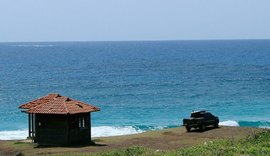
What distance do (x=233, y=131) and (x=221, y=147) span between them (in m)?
13.1

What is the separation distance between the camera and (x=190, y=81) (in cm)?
10531

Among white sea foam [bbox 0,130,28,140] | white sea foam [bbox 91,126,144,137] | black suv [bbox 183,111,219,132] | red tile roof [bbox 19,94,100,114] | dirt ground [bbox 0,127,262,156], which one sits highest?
red tile roof [bbox 19,94,100,114]

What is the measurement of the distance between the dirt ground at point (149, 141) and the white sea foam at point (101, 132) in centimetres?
1077

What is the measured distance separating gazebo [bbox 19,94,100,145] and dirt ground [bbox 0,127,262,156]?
997 mm

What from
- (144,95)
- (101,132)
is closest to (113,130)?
(101,132)

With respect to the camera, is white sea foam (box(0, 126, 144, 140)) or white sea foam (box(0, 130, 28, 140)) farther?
white sea foam (box(0, 126, 144, 140))

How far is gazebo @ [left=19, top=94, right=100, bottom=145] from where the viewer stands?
39156 millimetres

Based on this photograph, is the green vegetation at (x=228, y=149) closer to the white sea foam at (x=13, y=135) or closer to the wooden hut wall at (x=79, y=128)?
the wooden hut wall at (x=79, y=128)

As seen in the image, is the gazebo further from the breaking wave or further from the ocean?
the ocean

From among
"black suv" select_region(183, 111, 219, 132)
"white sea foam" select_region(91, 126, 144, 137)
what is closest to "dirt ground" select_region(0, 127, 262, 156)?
"black suv" select_region(183, 111, 219, 132)

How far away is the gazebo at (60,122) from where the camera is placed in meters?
39.2

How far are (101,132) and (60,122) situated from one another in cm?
1589

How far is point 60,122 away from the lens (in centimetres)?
3962

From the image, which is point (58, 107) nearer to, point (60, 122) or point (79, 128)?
point (60, 122)
